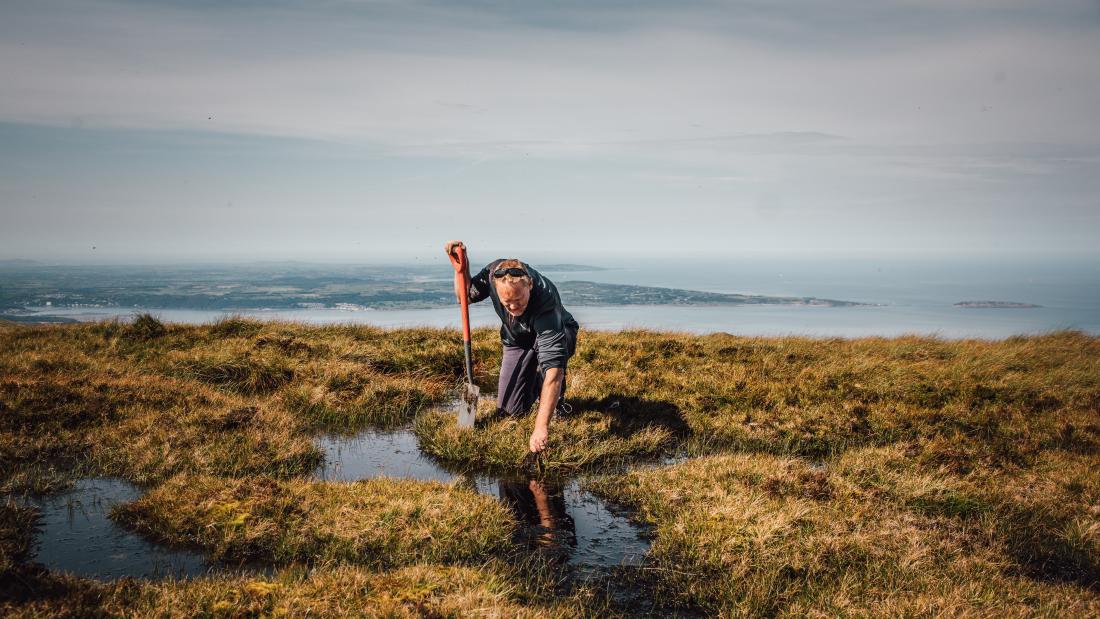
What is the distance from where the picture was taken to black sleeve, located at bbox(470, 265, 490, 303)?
789cm

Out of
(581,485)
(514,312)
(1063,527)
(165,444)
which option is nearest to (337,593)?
(581,485)

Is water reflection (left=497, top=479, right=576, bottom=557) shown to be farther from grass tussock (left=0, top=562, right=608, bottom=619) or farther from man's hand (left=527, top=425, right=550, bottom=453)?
grass tussock (left=0, top=562, right=608, bottom=619)

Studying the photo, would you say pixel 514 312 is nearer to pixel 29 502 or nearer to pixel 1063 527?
pixel 29 502

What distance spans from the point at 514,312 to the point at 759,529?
3.70m

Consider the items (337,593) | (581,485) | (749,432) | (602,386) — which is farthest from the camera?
(602,386)

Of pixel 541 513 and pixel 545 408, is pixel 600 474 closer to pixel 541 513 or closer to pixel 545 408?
pixel 545 408

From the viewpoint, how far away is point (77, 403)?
321 inches

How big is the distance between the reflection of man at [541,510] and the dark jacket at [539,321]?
4.74 feet

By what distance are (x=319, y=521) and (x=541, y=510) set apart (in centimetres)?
221

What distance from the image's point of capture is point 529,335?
7992 mm

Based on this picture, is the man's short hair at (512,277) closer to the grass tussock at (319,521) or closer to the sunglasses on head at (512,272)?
the sunglasses on head at (512,272)

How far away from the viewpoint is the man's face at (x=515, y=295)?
6.86 meters

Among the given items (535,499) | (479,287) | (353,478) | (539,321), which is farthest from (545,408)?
(353,478)

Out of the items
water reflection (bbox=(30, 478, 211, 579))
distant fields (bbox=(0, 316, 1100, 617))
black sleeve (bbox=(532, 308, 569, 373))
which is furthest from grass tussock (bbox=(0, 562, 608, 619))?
black sleeve (bbox=(532, 308, 569, 373))
